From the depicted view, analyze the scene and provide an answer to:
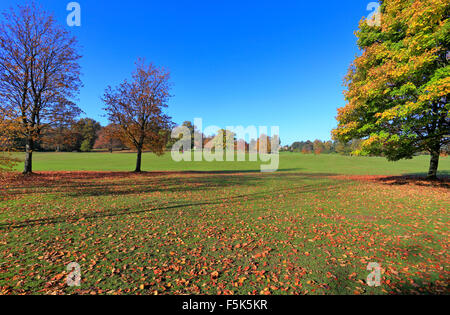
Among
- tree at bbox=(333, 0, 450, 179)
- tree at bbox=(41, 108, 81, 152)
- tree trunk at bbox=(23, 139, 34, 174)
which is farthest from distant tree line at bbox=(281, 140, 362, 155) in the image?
tree trunk at bbox=(23, 139, 34, 174)

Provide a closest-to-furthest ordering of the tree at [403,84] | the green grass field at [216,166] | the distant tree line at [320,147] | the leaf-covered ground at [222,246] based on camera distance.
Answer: the leaf-covered ground at [222,246] → the tree at [403,84] → the green grass field at [216,166] → the distant tree line at [320,147]

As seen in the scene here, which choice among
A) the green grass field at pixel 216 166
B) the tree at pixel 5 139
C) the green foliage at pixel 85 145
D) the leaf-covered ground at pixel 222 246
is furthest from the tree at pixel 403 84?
the green foliage at pixel 85 145

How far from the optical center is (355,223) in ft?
23.8

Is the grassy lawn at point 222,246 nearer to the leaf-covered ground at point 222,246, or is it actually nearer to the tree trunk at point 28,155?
the leaf-covered ground at point 222,246

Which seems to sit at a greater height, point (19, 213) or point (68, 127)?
point (68, 127)

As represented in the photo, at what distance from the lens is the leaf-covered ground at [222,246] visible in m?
3.76

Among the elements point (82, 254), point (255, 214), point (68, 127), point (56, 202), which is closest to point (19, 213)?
point (56, 202)

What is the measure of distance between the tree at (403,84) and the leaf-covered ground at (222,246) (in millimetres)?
5739

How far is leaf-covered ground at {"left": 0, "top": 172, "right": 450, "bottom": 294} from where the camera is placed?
3.76 metres

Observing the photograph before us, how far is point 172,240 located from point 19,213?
729cm

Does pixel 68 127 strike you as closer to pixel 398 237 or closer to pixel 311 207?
pixel 311 207

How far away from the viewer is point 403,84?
1273 centimetres

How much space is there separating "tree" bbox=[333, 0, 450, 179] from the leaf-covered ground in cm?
574

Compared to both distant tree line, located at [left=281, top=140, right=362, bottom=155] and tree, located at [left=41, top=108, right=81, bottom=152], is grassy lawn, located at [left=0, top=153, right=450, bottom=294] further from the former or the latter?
distant tree line, located at [left=281, top=140, right=362, bottom=155]
